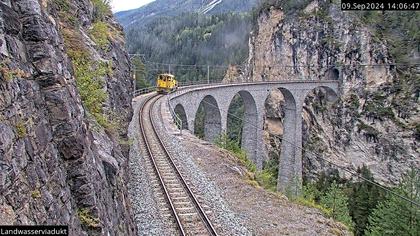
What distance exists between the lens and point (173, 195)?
13.1 metres

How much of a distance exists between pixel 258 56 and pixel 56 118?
68.1 metres

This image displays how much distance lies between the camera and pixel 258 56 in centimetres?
7219

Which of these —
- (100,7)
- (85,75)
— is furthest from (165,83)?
(85,75)

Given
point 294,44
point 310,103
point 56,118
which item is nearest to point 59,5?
point 56,118

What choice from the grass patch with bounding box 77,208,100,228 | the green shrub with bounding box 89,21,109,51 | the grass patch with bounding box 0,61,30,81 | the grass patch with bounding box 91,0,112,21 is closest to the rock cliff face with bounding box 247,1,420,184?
the grass patch with bounding box 91,0,112,21

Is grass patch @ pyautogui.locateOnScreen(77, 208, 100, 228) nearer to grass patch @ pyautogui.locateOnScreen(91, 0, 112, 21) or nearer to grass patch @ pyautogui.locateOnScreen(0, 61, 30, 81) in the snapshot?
grass patch @ pyautogui.locateOnScreen(0, 61, 30, 81)

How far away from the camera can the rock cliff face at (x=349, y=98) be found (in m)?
53.8

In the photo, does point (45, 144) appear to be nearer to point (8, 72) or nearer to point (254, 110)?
point (8, 72)

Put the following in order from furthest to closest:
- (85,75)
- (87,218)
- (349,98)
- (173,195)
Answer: (349,98) < (173,195) < (85,75) < (87,218)

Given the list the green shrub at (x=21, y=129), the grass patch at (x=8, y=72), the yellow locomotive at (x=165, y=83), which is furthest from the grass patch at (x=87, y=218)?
the yellow locomotive at (x=165, y=83)

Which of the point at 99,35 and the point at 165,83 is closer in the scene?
the point at 99,35

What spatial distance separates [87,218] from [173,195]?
7.23m

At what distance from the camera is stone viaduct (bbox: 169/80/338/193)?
34656 mm

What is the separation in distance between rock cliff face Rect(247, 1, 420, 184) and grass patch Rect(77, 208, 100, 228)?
46973mm
